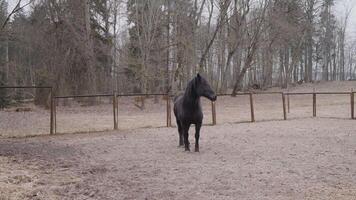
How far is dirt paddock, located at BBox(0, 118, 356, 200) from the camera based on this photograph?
5.93 meters

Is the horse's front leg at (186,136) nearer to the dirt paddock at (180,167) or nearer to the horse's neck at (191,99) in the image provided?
the dirt paddock at (180,167)

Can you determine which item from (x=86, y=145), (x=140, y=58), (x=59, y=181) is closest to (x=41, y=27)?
(x=140, y=58)

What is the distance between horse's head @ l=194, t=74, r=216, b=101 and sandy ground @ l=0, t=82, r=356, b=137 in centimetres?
656

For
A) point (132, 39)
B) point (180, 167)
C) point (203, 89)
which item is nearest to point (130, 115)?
point (132, 39)

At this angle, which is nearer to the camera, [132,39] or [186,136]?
[186,136]

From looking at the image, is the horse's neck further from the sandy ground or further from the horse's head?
the sandy ground

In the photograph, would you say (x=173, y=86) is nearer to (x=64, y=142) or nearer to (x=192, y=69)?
(x=192, y=69)

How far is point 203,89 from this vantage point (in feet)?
31.6

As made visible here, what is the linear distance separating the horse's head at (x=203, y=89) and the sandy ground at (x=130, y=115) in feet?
21.5

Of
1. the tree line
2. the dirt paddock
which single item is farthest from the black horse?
the tree line

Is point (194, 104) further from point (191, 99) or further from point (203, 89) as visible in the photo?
point (203, 89)

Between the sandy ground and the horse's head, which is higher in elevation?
the horse's head

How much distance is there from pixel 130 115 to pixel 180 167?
15.6m

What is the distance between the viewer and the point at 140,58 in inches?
1185
